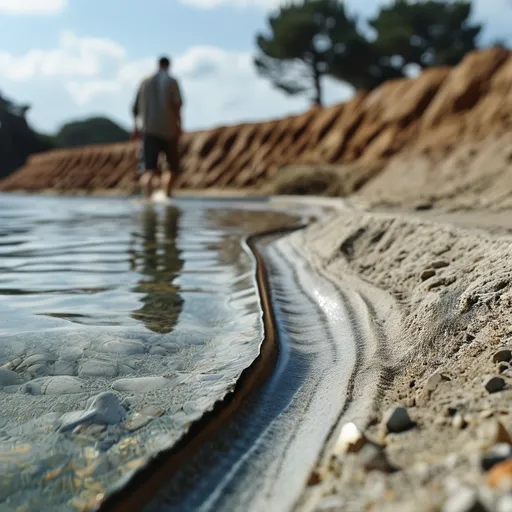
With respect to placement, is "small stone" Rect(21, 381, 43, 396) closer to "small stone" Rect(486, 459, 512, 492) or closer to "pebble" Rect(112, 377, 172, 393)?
"pebble" Rect(112, 377, 172, 393)

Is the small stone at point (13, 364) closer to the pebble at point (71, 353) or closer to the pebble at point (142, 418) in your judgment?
the pebble at point (71, 353)

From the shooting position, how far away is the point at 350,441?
0.96 meters

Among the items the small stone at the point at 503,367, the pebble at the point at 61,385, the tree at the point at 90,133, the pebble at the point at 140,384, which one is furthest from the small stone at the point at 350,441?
the tree at the point at 90,133

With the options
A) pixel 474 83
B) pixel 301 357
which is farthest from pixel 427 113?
pixel 301 357

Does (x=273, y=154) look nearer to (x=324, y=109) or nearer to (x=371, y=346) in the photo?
(x=324, y=109)

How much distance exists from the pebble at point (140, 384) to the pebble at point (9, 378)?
24cm

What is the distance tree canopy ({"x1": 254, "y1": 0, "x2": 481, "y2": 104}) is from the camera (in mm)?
25172

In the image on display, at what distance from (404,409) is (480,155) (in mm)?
7373

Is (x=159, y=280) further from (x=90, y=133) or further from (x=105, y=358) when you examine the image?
(x=90, y=133)

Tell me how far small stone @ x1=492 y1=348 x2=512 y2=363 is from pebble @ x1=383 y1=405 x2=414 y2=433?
0.28 metres

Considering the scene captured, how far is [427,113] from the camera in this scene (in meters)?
13.1

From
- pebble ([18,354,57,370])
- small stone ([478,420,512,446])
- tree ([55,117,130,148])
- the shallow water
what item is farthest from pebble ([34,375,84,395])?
tree ([55,117,130,148])

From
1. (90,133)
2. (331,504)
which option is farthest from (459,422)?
(90,133)

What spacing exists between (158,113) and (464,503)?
294 inches
